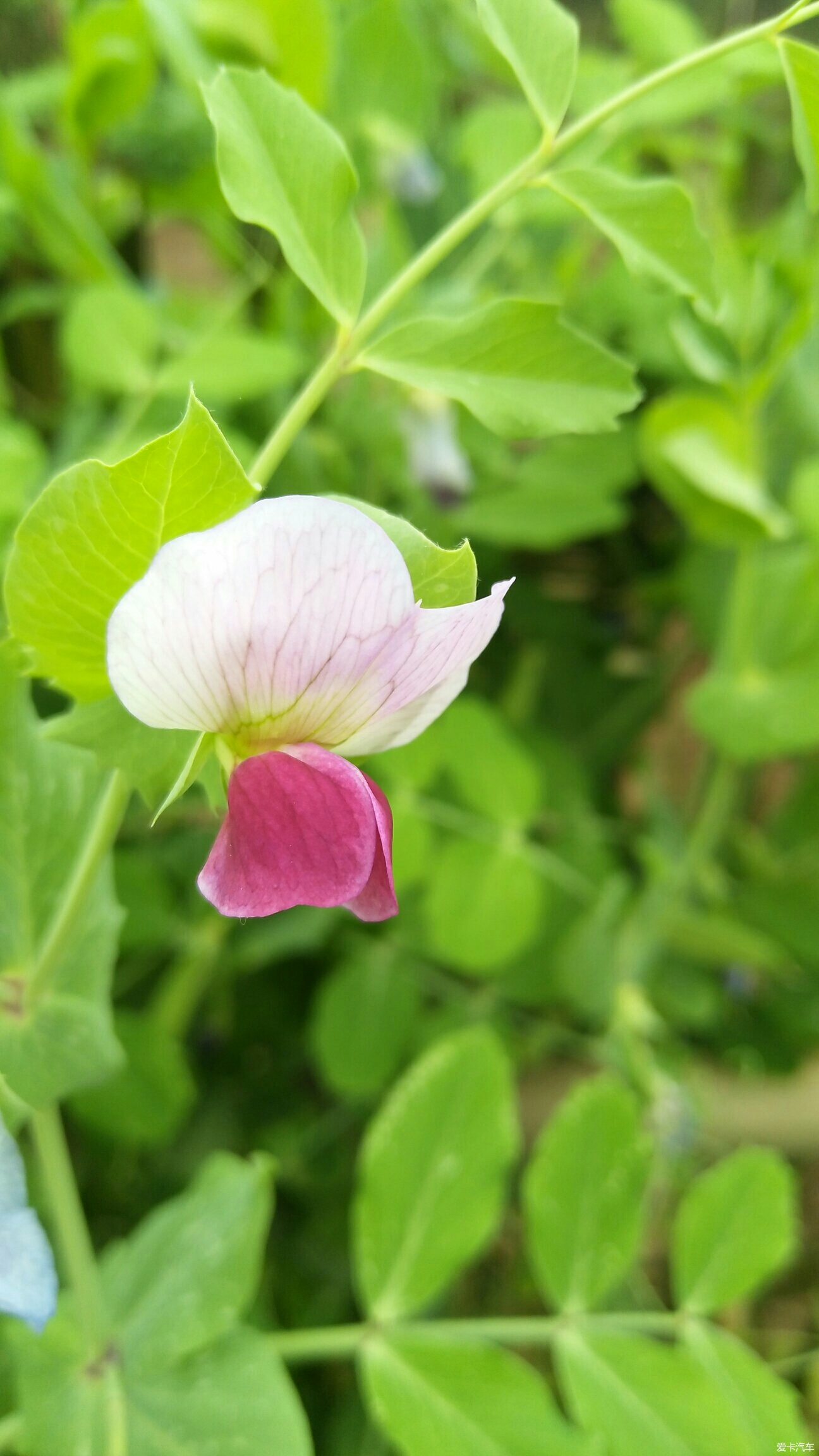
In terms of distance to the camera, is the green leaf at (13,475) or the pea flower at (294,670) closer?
the pea flower at (294,670)

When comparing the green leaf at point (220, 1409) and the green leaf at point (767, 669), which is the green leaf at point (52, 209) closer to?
the green leaf at point (767, 669)

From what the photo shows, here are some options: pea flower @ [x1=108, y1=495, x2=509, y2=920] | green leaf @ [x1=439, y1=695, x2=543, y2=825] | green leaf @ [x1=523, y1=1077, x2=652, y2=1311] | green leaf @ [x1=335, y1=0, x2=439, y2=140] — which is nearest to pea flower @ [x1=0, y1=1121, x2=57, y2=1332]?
pea flower @ [x1=108, y1=495, x2=509, y2=920]

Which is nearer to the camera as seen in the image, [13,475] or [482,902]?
[13,475]

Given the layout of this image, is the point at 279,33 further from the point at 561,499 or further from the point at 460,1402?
the point at 460,1402

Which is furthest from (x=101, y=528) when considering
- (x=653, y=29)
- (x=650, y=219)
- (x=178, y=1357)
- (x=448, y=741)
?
(x=653, y=29)

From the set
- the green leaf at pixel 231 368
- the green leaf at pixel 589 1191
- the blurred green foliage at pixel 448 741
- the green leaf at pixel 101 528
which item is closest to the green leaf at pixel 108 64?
the blurred green foliage at pixel 448 741

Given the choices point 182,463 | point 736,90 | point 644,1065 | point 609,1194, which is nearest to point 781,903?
point 644,1065
